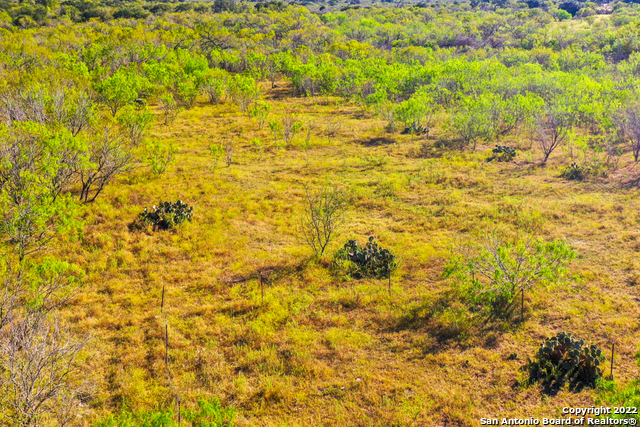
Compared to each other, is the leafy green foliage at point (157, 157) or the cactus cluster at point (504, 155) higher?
the cactus cluster at point (504, 155)

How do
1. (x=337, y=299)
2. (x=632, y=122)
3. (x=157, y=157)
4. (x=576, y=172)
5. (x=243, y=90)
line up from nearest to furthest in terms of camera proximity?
(x=337, y=299) → (x=157, y=157) → (x=576, y=172) → (x=632, y=122) → (x=243, y=90)

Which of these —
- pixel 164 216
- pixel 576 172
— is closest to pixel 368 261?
pixel 164 216

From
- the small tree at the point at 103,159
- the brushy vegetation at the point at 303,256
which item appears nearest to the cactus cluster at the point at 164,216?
the brushy vegetation at the point at 303,256

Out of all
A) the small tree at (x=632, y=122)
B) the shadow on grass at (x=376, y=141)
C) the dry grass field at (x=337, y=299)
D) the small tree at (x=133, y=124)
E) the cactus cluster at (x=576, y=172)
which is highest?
the small tree at (x=632, y=122)

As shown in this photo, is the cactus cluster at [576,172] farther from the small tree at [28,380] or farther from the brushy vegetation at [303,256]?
the small tree at [28,380]

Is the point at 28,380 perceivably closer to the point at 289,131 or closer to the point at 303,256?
the point at 303,256

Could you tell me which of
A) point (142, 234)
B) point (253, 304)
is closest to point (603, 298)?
point (253, 304)

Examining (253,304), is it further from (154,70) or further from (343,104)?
(343,104)
